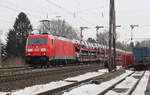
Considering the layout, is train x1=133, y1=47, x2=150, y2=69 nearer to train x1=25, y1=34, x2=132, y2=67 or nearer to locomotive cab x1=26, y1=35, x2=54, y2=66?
train x1=25, y1=34, x2=132, y2=67

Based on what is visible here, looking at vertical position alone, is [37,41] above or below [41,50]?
above

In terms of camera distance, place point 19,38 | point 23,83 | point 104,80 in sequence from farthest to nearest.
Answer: point 19,38, point 104,80, point 23,83

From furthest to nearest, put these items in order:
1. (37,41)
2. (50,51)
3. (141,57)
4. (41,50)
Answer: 1. (141,57)
2. (37,41)
3. (50,51)
4. (41,50)

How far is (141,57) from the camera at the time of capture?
3347 centimetres

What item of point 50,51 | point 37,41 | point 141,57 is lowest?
point 141,57

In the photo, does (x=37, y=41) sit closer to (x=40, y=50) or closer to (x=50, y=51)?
(x=40, y=50)

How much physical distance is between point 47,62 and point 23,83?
12.4 m

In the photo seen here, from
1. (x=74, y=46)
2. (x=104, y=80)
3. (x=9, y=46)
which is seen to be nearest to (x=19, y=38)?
(x=9, y=46)

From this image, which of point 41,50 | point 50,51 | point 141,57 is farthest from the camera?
point 141,57

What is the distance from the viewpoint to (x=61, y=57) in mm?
29781

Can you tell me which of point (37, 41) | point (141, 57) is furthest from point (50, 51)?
point (141, 57)

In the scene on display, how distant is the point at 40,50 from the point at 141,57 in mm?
13373

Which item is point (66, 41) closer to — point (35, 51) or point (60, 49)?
point (60, 49)

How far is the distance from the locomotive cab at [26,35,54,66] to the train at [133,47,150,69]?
1186 cm
